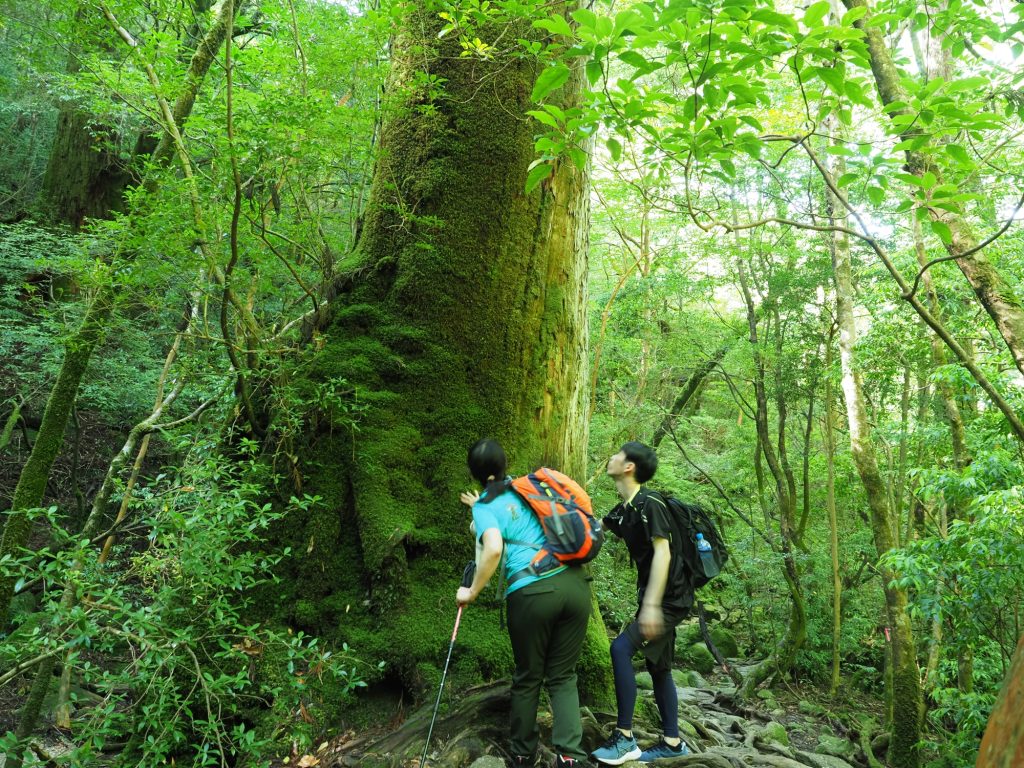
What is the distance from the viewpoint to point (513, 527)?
3227 millimetres

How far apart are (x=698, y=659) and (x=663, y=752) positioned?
885 centimetres

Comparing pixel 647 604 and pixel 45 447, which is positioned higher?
pixel 647 604

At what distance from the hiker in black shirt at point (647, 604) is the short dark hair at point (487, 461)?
2.50 feet

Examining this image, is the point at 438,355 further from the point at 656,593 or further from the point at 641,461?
the point at 656,593

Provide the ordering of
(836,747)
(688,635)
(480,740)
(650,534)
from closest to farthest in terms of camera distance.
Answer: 1. (480,740)
2. (650,534)
3. (836,747)
4. (688,635)

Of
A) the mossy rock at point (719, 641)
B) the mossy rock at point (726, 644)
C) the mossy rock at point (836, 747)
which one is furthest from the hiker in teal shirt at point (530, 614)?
the mossy rock at point (726, 644)

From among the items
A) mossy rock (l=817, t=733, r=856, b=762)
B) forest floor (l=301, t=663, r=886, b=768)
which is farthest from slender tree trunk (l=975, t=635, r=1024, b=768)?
mossy rock (l=817, t=733, r=856, b=762)

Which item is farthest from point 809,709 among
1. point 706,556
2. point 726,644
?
point 706,556

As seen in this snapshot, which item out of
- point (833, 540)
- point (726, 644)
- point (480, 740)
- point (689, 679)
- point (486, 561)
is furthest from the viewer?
point (726, 644)

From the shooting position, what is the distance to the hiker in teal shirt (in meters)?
3.11

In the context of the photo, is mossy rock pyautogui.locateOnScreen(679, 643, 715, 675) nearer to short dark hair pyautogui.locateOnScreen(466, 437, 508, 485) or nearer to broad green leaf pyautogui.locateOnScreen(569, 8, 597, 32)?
short dark hair pyautogui.locateOnScreen(466, 437, 508, 485)

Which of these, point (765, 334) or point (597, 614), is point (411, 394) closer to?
point (597, 614)

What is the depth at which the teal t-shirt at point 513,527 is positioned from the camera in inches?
124

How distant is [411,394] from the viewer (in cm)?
440
